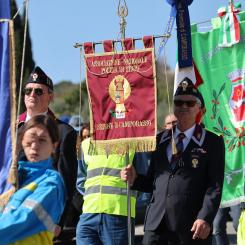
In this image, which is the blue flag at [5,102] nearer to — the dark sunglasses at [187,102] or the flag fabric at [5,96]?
the flag fabric at [5,96]

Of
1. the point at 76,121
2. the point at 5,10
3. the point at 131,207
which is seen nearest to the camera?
the point at 5,10

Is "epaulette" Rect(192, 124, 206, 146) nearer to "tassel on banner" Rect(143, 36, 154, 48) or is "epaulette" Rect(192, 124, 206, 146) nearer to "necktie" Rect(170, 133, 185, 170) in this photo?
"necktie" Rect(170, 133, 185, 170)

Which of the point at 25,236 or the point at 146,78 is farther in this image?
the point at 146,78

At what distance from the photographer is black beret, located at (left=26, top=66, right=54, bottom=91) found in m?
5.14

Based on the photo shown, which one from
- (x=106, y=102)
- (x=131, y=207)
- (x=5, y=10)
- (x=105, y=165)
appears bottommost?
(x=131, y=207)

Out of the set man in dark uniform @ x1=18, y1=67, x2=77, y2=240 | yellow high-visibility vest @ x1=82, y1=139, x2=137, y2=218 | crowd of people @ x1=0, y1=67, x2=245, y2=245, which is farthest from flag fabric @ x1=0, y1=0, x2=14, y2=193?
yellow high-visibility vest @ x1=82, y1=139, x2=137, y2=218

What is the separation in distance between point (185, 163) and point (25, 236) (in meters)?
1.85

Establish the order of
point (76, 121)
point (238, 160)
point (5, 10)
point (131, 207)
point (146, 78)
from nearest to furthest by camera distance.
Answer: point (5, 10)
point (146, 78)
point (131, 207)
point (238, 160)
point (76, 121)

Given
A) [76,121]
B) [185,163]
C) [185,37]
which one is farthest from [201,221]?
[76,121]

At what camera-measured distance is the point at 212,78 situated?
653cm

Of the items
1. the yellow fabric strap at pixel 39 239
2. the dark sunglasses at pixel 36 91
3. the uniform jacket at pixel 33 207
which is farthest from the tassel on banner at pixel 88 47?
the yellow fabric strap at pixel 39 239

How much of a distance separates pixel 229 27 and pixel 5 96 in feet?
11.3

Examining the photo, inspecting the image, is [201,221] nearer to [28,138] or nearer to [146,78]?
[146,78]

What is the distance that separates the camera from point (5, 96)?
3.63 m
